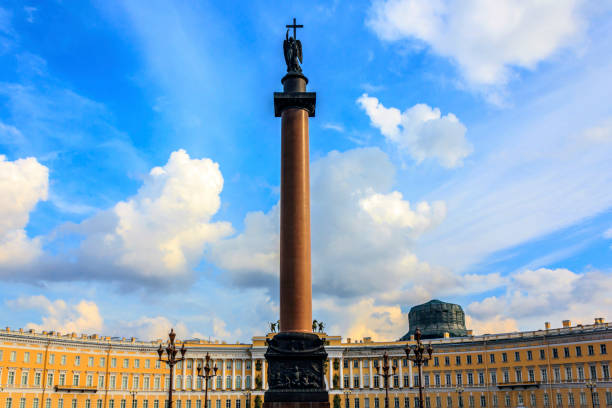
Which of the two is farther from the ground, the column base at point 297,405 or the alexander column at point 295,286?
the alexander column at point 295,286

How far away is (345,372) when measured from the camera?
114m

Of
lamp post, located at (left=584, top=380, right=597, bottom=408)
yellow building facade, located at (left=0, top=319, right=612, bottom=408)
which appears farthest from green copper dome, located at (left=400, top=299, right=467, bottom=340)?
lamp post, located at (left=584, top=380, right=597, bottom=408)

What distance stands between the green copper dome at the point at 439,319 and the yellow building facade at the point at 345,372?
20527 millimetres

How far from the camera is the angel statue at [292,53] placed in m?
40.4

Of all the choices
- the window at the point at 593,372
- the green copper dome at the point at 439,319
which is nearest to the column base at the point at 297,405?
Result: the window at the point at 593,372

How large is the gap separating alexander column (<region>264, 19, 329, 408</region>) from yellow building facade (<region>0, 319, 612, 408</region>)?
70.1 metres

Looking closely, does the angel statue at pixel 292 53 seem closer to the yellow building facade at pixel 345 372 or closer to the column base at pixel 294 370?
the column base at pixel 294 370

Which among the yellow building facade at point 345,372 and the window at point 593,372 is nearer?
the window at point 593,372

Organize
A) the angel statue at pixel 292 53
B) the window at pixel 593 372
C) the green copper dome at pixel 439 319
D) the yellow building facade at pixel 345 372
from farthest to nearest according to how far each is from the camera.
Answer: the green copper dome at pixel 439 319 → the yellow building facade at pixel 345 372 → the window at pixel 593 372 → the angel statue at pixel 292 53

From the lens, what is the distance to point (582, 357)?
8925 centimetres

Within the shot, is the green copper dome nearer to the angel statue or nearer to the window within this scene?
the window

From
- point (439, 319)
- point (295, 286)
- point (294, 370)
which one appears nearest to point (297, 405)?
point (294, 370)

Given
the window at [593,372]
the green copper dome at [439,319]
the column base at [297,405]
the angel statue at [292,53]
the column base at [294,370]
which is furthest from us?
the green copper dome at [439,319]

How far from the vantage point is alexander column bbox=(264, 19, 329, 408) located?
32.8 meters
